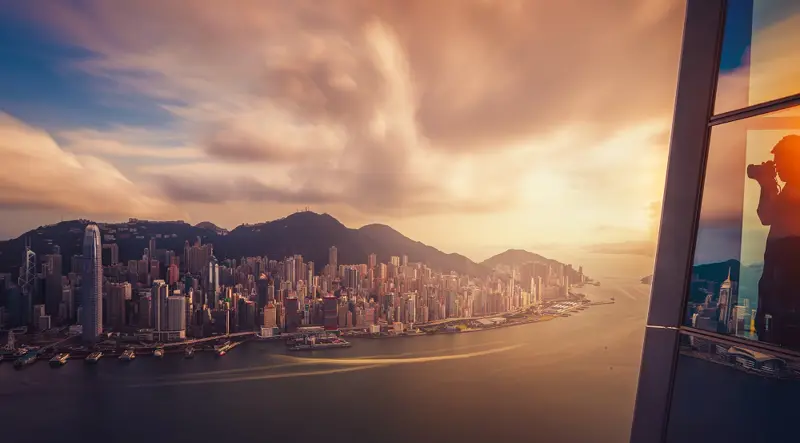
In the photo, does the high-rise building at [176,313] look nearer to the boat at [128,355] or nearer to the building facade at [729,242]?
the boat at [128,355]

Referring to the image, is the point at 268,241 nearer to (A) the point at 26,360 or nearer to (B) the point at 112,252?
(B) the point at 112,252

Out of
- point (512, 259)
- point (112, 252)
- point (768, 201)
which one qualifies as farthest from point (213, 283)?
point (768, 201)

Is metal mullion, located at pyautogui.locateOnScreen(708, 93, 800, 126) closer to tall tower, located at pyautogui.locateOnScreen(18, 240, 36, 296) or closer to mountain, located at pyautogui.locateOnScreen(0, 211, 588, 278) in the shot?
mountain, located at pyautogui.locateOnScreen(0, 211, 588, 278)

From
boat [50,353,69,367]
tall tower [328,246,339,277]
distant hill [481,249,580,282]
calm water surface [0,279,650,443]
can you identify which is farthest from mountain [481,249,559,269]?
boat [50,353,69,367]

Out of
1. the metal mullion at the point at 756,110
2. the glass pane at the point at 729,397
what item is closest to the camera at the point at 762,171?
the metal mullion at the point at 756,110

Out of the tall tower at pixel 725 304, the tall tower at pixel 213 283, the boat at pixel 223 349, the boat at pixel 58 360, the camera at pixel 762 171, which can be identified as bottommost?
the boat at pixel 58 360

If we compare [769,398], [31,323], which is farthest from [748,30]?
[31,323]

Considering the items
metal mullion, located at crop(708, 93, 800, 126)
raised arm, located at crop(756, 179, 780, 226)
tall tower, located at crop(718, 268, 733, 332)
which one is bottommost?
tall tower, located at crop(718, 268, 733, 332)

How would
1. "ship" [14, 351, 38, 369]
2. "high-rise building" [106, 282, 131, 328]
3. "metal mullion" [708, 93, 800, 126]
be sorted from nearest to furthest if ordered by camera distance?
1. "metal mullion" [708, 93, 800, 126]
2. "ship" [14, 351, 38, 369]
3. "high-rise building" [106, 282, 131, 328]
